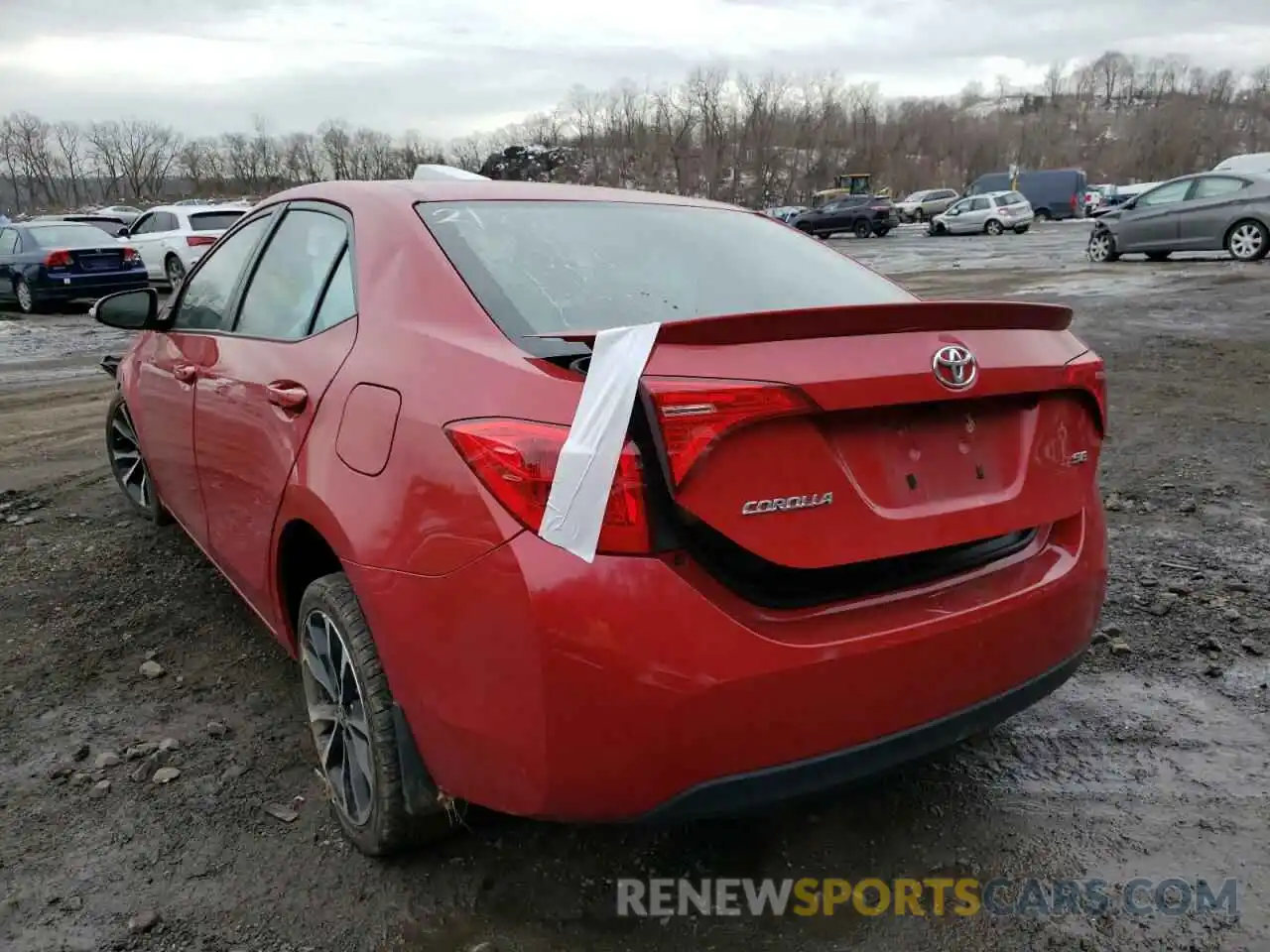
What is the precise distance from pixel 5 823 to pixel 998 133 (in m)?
117

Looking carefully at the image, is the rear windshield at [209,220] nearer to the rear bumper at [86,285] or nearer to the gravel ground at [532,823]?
the rear bumper at [86,285]

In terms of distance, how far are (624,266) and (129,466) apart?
344 cm

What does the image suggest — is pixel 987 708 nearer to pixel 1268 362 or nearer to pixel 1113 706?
pixel 1113 706

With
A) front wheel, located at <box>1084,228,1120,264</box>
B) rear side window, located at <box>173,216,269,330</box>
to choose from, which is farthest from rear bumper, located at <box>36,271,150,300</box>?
front wheel, located at <box>1084,228,1120,264</box>

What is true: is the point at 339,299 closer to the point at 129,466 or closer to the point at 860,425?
the point at 860,425

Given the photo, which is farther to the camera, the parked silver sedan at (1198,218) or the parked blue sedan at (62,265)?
the parked silver sedan at (1198,218)

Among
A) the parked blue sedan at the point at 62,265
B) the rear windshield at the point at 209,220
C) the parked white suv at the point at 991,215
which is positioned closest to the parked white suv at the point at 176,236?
the rear windshield at the point at 209,220

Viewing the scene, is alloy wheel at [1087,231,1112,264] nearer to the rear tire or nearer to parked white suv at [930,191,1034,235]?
parked white suv at [930,191,1034,235]

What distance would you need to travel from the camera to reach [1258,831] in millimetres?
2225

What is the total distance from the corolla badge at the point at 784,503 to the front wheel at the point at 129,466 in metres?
3.51

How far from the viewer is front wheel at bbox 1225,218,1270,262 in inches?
617

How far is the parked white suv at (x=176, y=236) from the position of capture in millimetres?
16656

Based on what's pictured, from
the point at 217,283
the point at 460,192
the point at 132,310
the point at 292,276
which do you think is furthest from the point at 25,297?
the point at 460,192

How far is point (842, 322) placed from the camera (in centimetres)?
178
